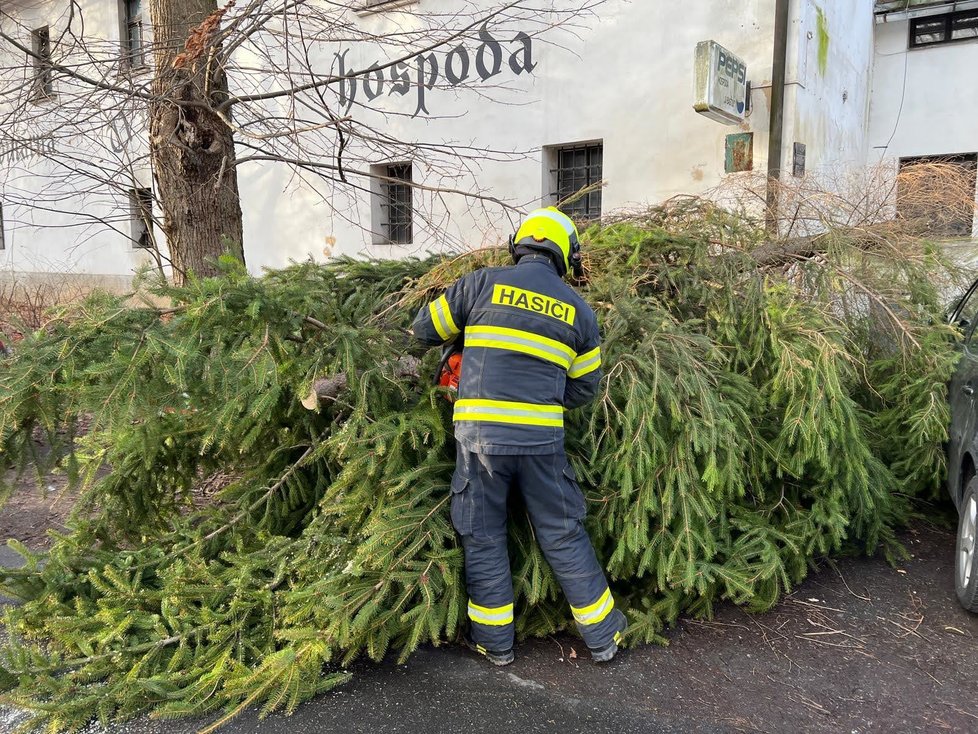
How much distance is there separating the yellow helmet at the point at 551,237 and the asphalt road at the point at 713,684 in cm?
177

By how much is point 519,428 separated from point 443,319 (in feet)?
1.95

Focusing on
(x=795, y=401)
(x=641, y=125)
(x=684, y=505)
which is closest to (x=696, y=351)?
(x=795, y=401)

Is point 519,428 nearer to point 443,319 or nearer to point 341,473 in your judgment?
point 443,319

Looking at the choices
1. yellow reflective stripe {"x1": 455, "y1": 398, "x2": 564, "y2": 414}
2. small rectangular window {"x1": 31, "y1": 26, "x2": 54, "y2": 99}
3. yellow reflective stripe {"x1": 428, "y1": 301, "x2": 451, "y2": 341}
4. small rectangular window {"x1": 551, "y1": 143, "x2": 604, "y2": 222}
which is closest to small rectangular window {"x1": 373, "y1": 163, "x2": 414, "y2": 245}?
small rectangular window {"x1": 551, "y1": 143, "x2": 604, "y2": 222}

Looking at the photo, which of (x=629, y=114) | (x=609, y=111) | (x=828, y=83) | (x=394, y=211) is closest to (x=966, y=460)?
(x=629, y=114)

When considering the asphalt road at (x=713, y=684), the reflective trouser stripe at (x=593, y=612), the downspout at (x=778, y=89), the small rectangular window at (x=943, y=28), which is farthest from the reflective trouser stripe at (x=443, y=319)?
the small rectangular window at (x=943, y=28)

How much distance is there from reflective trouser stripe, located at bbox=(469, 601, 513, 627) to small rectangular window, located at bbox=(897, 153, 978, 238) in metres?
4.78

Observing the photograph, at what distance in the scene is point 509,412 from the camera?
303 cm

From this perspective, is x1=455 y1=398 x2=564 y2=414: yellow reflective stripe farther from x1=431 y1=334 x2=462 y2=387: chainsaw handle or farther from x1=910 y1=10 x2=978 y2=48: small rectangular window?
x1=910 y1=10 x2=978 y2=48: small rectangular window

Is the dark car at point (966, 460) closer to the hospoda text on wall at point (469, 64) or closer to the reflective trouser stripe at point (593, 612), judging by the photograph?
the reflective trouser stripe at point (593, 612)

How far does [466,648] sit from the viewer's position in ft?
10.8

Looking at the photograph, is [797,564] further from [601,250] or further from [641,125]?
[641,125]

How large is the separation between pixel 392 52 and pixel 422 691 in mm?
9122

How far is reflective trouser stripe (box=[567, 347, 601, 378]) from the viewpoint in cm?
319
